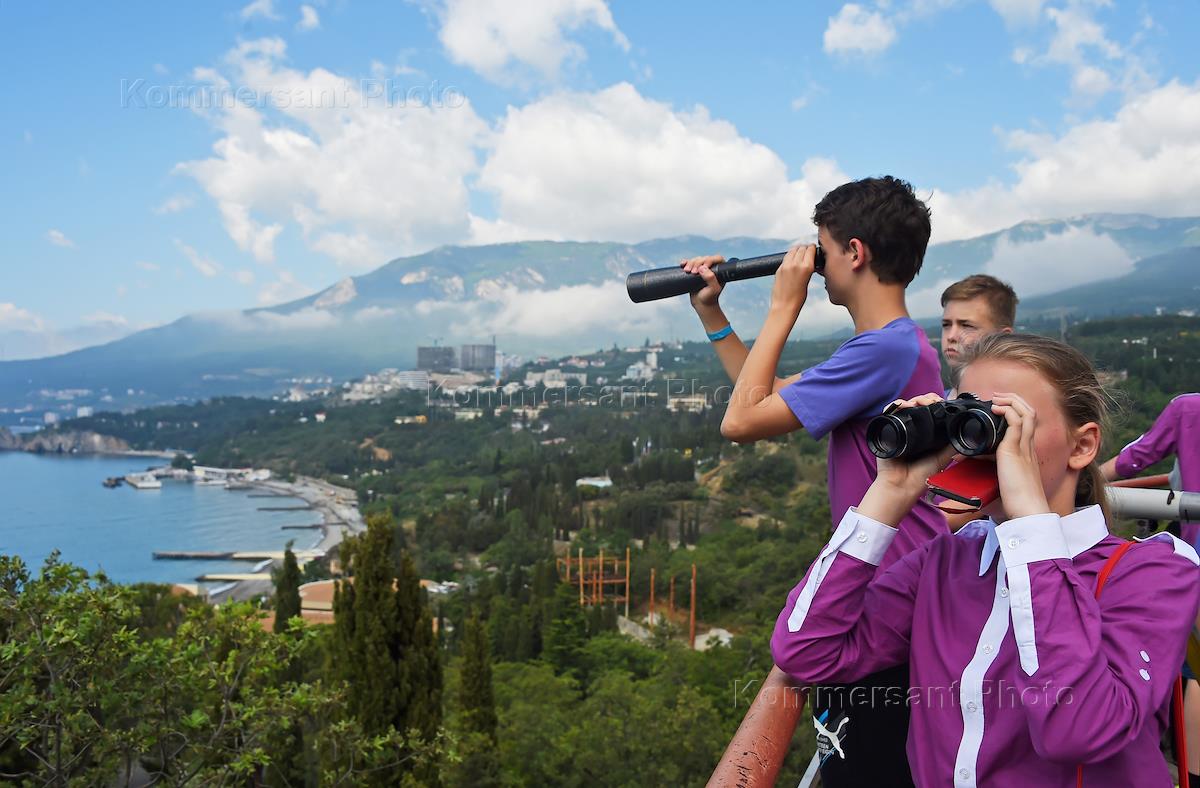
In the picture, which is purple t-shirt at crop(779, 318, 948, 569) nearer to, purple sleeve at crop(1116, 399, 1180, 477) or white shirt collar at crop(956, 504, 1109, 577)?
white shirt collar at crop(956, 504, 1109, 577)

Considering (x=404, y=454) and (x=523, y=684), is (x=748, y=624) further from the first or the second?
(x=404, y=454)

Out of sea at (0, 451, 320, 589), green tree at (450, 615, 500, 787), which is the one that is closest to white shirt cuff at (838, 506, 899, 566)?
green tree at (450, 615, 500, 787)

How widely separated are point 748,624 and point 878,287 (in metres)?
26.5

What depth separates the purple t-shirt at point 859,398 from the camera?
139 centimetres

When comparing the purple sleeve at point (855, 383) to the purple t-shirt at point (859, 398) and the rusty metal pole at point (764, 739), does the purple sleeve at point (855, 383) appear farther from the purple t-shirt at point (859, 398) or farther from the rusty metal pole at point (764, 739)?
the rusty metal pole at point (764, 739)

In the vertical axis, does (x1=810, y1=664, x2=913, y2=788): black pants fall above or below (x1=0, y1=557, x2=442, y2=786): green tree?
above

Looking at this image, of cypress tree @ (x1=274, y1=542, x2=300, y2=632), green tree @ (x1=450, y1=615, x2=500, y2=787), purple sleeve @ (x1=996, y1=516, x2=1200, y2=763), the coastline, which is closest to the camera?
purple sleeve @ (x1=996, y1=516, x2=1200, y2=763)

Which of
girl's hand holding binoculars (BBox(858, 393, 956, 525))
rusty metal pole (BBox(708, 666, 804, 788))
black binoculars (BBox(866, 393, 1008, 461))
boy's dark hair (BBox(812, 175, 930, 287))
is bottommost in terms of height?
rusty metal pole (BBox(708, 666, 804, 788))

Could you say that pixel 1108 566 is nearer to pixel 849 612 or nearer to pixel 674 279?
pixel 849 612

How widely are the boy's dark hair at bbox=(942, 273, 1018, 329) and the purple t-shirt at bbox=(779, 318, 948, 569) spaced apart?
0.98m

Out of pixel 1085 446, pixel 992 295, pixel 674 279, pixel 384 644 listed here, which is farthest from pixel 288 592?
pixel 1085 446

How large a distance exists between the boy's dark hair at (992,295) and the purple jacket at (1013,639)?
4.33 feet

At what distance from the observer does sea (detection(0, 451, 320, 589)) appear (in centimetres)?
5284

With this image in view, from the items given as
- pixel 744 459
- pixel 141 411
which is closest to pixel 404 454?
pixel 744 459
